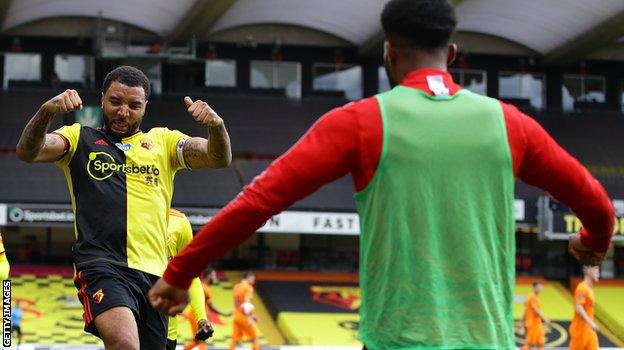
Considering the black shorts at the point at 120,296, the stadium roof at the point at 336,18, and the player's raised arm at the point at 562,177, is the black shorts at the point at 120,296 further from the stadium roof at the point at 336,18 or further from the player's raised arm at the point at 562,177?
the stadium roof at the point at 336,18

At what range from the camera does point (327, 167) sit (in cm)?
350

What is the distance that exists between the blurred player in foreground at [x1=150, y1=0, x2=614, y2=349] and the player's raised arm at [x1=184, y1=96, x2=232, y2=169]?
6.07 ft

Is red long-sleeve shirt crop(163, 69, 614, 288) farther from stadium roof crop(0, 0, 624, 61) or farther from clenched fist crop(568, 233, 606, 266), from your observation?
stadium roof crop(0, 0, 624, 61)

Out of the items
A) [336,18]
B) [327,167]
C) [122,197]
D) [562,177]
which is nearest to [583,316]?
[122,197]

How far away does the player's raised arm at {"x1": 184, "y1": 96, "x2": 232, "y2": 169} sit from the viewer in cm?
542

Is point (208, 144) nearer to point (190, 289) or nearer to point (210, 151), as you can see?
point (210, 151)

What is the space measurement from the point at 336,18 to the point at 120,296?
30.3 m

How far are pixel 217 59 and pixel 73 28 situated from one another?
4700mm

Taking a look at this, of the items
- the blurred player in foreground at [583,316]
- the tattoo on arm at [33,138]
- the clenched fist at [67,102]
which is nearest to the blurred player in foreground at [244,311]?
the blurred player in foreground at [583,316]

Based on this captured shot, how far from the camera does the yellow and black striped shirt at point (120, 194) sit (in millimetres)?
6691

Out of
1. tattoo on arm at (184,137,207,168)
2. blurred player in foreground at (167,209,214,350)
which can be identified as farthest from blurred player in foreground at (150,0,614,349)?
blurred player in foreground at (167,209,214,350)

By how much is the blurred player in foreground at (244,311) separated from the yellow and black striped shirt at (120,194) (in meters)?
14.2

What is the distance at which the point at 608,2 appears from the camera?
32.6 meters

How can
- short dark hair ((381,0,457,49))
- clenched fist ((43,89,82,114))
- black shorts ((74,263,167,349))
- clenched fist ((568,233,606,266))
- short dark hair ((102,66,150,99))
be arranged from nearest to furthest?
1. short dark hair ((381,0,457,49))
2. clenched fist ((568,233,606,266))
3. clenched fist ((43,89,82,114))
4. black shorts ((74,263,167,349))
5. short dark hair ((102,66,150,99))
